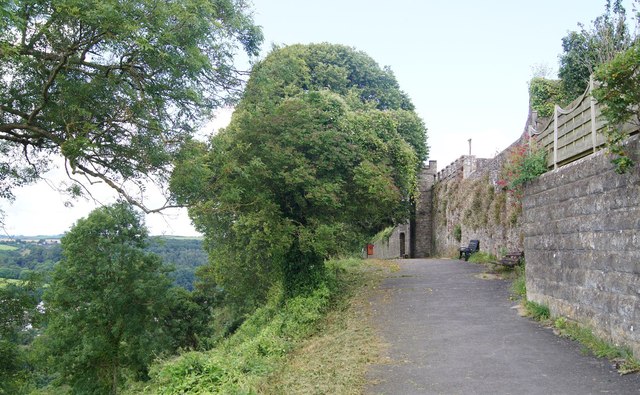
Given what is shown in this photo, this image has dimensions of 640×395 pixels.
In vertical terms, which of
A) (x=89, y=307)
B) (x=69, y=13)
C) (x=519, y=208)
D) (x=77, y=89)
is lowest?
(x=89, y=307)

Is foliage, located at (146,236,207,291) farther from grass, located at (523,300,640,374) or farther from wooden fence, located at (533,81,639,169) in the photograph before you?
wooden fence, located at (533,81,639,169)

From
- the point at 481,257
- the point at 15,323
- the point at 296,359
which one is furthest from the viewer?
the point at 481,257

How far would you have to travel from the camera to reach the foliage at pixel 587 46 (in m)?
16.5

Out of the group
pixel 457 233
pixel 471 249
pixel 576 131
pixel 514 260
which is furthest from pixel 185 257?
pixel 576 131

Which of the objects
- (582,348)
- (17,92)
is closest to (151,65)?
(17,92)

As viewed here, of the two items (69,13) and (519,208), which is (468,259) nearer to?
(519,208)

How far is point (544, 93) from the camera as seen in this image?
60.4 ft

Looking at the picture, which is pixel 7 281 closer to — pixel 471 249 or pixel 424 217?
pixel 471 249

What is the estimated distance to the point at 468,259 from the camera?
67.9 ft

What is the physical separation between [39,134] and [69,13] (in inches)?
103

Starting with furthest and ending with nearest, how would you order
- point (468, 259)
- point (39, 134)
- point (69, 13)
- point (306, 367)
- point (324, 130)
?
point (468, 259) < point (324, 130) < point (39, 134) < point (306, 367) < point (69, 13)

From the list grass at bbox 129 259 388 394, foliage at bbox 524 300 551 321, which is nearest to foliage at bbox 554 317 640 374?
foliage at bbox 524 300 551 321

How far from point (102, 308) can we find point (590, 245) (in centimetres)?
1933

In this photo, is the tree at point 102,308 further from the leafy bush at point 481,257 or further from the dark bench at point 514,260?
the dark bench at point 514,260
